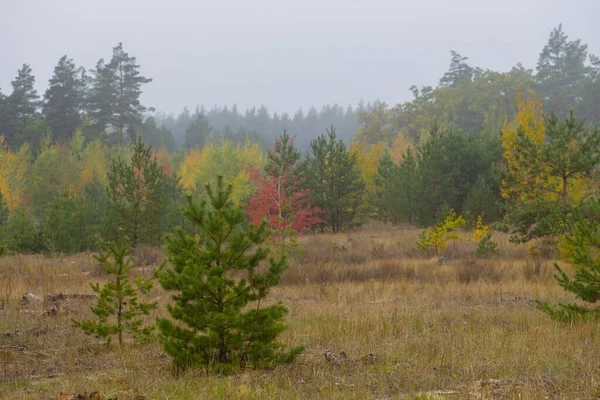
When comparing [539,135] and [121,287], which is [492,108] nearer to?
[539,135]

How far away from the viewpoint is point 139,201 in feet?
66.0

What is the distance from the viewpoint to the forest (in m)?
19.3

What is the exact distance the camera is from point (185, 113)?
5950 inches

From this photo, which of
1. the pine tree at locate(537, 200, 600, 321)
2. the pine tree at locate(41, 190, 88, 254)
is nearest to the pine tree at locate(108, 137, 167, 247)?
the pine tree at locate(41, 190, 88, 254)

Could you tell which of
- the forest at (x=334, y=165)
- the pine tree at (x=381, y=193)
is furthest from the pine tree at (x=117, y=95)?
the pine tree at (x=381, y=193)

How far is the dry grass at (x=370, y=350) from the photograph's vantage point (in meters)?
4.70

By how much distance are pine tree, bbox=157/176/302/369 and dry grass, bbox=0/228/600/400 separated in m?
0.28

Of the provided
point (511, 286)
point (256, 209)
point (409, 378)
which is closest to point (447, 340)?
point (409, 378)

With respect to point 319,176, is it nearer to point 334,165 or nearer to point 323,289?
point 334,165

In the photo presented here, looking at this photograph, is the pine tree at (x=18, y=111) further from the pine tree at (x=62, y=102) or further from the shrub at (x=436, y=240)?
the shrub at (x=436, y=240)

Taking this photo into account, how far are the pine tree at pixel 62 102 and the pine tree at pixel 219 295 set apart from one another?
56.6 m

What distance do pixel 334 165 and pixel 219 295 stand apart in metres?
25.3

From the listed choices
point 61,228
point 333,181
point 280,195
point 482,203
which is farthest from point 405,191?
point 61,228

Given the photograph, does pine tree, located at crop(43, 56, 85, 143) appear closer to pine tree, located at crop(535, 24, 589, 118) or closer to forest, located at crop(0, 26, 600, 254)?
forest, located at crop(0, 26, 600, 254)
